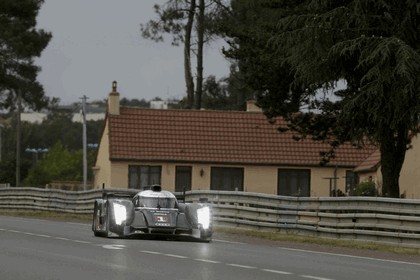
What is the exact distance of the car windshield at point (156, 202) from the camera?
27.4 meters

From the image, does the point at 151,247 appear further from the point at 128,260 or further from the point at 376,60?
the point at 376,60

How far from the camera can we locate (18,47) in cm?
8656

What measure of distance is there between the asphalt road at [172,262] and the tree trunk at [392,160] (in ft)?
38.6

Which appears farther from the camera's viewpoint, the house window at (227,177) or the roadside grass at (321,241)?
the house window at (227,177)

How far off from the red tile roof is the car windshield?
37.2 m

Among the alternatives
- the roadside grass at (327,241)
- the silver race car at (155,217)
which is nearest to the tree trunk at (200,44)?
the roadside grass at (327,241)

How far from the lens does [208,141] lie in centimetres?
6700

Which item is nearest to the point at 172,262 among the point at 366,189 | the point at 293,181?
the point at 366,189

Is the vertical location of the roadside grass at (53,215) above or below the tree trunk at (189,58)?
below

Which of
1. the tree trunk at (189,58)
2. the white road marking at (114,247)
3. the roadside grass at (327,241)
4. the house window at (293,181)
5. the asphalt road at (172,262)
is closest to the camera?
the asphalt road at (172,262)

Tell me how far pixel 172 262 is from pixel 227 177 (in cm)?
4712

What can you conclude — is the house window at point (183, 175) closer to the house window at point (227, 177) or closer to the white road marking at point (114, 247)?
the house window at point (227, 177)

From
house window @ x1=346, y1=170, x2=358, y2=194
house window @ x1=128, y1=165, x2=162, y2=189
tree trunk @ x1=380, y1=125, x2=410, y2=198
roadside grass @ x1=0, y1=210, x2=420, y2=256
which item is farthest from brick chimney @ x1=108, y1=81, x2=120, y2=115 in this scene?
roadside grass @ x1=0, y1=210, x2=420, y2=256

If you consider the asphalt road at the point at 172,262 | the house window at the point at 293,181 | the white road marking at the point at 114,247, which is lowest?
the asphalt road at the point at 172,262
